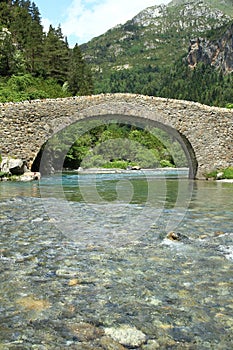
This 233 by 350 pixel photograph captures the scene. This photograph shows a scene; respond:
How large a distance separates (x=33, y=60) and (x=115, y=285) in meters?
38.2

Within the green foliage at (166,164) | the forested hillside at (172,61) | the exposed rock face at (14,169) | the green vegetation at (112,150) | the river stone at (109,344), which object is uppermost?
the forested hillside at (172,61)

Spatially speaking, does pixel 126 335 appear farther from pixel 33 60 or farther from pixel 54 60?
pixel 54 60

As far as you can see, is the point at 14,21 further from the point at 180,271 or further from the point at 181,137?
the point at 180,271

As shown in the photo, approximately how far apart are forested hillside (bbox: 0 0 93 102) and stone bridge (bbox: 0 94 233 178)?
13.7m

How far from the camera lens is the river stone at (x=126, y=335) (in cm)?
225

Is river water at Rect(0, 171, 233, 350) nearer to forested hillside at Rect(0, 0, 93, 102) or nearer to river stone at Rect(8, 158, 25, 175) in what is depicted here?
river stone at Rect(8, 158, 25, 175)

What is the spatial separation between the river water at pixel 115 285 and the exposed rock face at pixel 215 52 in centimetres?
13261

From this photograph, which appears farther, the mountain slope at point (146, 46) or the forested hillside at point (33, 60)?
the mountain slope at point (146, 46)

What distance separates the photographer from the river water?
7.60 feet

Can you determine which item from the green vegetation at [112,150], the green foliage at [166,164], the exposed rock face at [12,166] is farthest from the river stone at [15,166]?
the green foliage at [166,164]

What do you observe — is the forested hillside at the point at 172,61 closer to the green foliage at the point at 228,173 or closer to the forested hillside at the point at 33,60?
the forested hillside at the point at 33,60

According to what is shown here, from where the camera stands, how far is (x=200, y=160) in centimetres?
1741

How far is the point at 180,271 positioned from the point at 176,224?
244 centimetres

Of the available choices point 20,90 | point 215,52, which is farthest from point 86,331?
point 215,52
